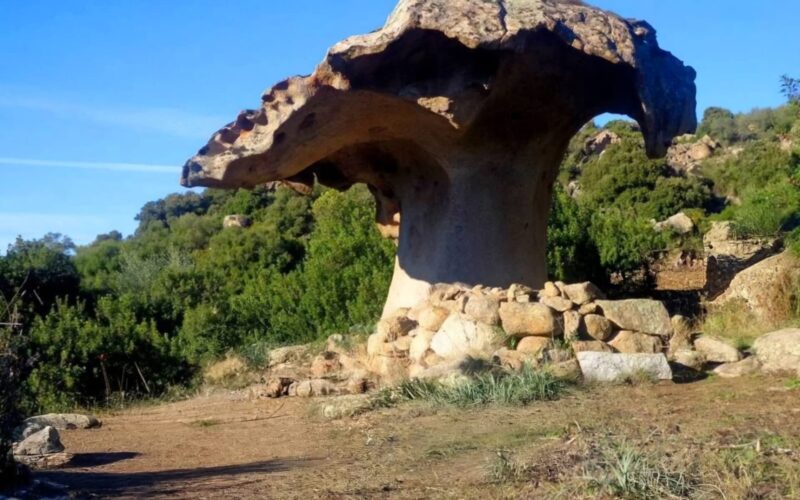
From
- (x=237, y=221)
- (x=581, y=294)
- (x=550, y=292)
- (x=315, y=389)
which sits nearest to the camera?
(x=581, y=294)

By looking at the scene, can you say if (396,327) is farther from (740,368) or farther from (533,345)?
(740,368)

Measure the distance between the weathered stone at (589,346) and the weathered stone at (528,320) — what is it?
1.08 ft

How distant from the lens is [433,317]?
33.9 ft

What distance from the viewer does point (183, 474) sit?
6688mm

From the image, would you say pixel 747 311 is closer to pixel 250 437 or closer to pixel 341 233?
pixel 250 437

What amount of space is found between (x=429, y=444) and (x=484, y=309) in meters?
3.14

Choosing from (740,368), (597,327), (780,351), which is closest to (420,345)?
(597,327)

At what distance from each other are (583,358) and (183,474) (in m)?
3.70

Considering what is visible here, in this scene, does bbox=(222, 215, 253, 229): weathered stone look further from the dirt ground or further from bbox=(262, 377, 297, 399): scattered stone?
the dirt ground

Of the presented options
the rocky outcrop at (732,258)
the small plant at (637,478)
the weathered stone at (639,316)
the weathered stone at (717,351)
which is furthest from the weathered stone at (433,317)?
the small plant at (637,478)

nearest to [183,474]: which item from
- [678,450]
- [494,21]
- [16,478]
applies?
[16,478]

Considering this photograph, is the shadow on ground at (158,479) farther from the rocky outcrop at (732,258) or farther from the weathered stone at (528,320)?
the rocky outcrop at (732,258)

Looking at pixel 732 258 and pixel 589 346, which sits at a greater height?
pixel 732 258

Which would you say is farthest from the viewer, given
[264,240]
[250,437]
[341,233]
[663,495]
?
[264,240]
